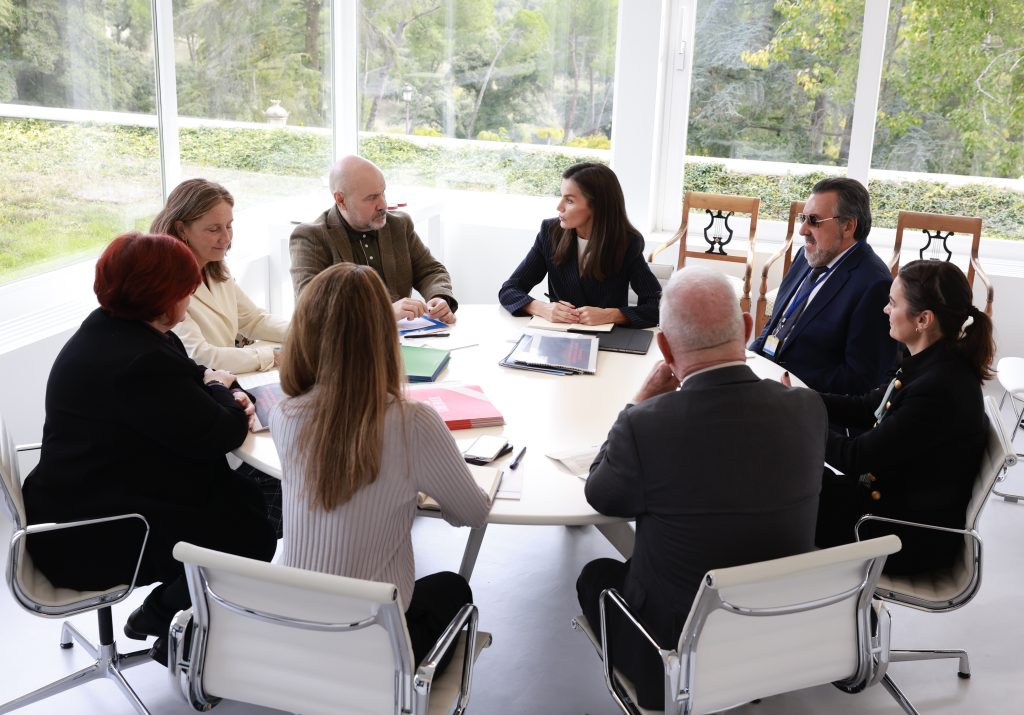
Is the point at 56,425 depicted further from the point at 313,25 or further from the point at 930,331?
→ the point at 313,25

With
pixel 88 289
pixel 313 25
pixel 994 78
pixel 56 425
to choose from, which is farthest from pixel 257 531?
pixel 994 78

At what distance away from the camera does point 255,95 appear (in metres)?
5.39

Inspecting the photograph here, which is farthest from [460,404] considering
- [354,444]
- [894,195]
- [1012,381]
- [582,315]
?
[894,195]

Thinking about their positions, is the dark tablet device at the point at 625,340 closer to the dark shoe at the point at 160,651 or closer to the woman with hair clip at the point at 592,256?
the woman with hair clip at the point at 592,256

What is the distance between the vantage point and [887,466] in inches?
97.3

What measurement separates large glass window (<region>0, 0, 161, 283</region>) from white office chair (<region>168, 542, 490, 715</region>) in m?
2.51

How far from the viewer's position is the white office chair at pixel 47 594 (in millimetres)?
2125

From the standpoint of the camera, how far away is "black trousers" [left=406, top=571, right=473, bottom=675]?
1977 millimetres

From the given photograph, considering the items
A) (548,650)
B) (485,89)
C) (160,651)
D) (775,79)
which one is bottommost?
(548,650)

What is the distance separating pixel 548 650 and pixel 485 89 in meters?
4.50

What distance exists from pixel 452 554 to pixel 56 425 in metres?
1.52

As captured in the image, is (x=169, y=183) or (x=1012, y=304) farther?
(x=1012, y=304)

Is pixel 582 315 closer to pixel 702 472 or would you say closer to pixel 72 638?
pixel 702 472

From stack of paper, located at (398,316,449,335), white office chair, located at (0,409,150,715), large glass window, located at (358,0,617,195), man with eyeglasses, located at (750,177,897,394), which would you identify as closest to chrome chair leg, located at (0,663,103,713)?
white office chair, located at (0,409,150,715)
